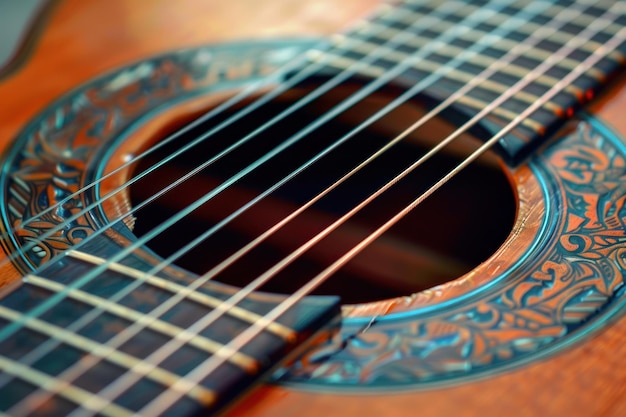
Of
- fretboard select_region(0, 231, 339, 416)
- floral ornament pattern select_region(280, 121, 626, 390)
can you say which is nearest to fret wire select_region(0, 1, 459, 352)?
fretboard select_region(0, 231, 339, 416)

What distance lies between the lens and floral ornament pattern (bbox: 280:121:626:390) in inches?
18.4

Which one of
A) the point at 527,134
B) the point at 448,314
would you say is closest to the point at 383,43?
the point at 527,134

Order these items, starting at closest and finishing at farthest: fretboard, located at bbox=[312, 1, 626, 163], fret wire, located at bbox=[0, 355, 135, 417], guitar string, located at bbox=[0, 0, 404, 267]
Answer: fret wire, located at bbox=[0, 355, 135, 417] < guitar string, located at bbox=[0, 0, 404, 267] < fretboard, located at bbox=[312, 1, 626, 163]

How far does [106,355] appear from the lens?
0.46 metres

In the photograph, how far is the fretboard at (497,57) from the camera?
69cm

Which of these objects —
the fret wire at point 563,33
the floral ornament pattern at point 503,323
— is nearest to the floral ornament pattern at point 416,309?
the floral ornament pattern at point 503,323

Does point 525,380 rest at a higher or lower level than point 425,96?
lower

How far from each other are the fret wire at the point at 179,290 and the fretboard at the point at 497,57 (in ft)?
0.88

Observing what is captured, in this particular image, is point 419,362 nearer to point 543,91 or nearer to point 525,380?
point 525,380

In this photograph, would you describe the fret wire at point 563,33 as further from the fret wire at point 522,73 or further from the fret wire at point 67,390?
the fret wire at point 67,390

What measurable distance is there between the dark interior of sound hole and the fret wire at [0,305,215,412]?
0.23 m

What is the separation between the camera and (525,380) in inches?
18.2

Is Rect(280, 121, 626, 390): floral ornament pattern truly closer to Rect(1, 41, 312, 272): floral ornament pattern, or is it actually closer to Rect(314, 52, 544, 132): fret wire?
Rect(314, 52, 544, 132): fret wire

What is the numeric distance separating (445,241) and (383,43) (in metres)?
0.21
